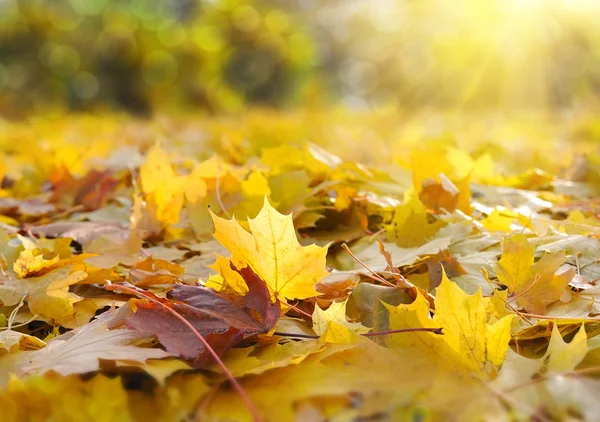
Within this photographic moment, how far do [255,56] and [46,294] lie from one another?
25.8 ft

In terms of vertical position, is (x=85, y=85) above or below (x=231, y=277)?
below

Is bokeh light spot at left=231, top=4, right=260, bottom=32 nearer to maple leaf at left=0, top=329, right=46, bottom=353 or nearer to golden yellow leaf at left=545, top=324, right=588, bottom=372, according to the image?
maple leaf at left=0, top=329, right=46, bottom=353

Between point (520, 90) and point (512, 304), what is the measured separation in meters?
12.9

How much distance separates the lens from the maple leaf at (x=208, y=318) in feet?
2.05

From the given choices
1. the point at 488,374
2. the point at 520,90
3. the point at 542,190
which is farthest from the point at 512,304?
the point at 520,90

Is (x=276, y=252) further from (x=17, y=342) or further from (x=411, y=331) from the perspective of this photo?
(x=17, y=342)

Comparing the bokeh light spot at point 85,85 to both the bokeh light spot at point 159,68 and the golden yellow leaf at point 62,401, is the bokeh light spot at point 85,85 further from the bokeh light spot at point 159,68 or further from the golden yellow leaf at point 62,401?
the golden yellow leaf at point 62,401

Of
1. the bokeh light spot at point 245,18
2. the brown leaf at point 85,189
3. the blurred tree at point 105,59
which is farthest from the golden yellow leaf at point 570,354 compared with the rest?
the bokeh light spot at point 245,18

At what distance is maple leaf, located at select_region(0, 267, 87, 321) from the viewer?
2.55 feet

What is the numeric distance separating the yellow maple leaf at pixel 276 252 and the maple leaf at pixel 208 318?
0.03 m

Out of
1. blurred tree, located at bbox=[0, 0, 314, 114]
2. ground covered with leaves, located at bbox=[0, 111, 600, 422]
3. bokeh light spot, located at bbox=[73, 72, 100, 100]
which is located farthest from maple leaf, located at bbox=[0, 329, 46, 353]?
bokeh light spot, located at bbox=[73, 72, 100, 100]

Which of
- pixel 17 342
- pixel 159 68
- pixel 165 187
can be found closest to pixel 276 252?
pixel 17 342

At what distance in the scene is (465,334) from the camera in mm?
625

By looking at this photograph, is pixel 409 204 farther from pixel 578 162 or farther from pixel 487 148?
pixel 487 148
